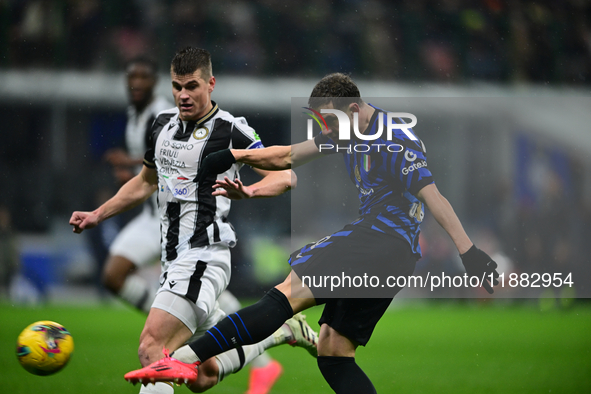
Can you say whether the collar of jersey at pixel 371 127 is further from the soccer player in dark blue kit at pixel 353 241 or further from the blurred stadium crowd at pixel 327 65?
the blurred stadium crowd at pixel 327 65

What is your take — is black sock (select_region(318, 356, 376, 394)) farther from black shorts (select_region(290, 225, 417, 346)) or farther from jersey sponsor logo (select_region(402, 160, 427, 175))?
jersey sponsor logo (select_region(402, 160, 427, 175))

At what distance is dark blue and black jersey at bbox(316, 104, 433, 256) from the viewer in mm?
3061

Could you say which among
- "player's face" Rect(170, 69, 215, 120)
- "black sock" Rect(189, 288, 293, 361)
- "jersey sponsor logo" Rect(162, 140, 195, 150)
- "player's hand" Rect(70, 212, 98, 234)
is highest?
"player's face" Rect(170, 69, 215, 120)

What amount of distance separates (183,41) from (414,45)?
4.83 m

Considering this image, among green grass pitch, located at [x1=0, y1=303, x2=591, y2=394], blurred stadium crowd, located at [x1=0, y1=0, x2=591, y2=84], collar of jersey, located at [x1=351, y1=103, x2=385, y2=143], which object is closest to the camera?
collar of jersey, located at [x1=351, y1=103, x2=385, y2=143]

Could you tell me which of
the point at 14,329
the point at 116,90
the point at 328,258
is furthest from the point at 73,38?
the point at 328,258

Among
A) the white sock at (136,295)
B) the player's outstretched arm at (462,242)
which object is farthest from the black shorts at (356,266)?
the white sock at (136,295)

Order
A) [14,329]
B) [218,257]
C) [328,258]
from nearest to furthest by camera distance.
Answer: [328,258] < [218,257] < [14,329]

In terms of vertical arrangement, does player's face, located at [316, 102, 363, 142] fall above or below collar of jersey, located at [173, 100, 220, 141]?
above

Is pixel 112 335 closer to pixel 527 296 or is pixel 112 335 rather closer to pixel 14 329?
pixel 14 329

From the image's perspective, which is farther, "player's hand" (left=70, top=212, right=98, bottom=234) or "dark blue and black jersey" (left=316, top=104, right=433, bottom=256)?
"player's hand" (left=70, top=212, right=98, bottom=234)

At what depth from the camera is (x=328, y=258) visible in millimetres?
3119

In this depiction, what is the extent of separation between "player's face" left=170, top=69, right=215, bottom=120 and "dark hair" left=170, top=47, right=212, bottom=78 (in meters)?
0.02

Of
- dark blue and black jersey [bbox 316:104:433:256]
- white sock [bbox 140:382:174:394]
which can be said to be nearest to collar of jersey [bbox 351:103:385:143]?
dark blue and black jersey [bbox 316:104:433:256]
